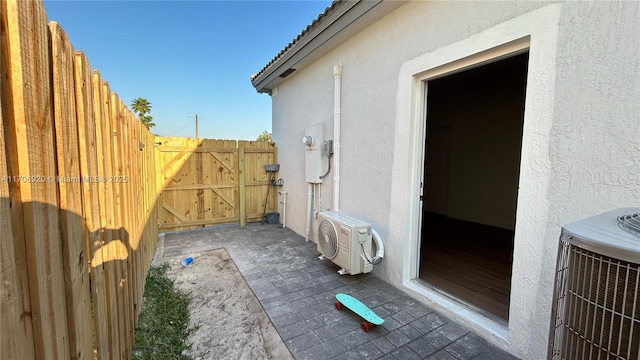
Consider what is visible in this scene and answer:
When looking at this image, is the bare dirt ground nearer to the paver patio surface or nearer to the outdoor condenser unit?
the paver patio surface

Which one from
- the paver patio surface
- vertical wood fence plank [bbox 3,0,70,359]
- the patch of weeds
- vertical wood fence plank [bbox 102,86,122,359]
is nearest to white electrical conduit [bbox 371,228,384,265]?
the paver patio surface

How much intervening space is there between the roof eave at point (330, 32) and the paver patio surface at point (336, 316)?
3.27 m

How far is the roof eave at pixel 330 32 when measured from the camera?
3.08 meters

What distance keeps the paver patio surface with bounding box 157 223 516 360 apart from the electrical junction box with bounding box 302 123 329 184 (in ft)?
4.24

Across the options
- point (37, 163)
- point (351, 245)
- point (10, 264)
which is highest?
point (37, 163)

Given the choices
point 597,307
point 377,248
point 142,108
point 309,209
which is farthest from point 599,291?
point 142,108

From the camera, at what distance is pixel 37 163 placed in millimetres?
793

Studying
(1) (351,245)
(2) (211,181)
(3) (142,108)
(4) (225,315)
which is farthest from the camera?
(3) (142,108)

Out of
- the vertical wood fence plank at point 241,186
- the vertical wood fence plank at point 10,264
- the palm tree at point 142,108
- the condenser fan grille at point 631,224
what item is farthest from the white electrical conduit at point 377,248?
the palm tree at point 142,108

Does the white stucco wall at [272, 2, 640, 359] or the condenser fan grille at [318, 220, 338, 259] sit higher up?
the white stucco wall at [272, 2, 640, 359]

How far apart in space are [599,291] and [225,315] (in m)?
2.84

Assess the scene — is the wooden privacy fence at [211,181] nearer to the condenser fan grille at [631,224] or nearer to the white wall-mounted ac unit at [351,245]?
the white wall-mounted ac unit at [351,245]

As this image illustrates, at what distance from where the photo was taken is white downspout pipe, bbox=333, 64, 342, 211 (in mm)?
3957

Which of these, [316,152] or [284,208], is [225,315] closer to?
[316,152]
